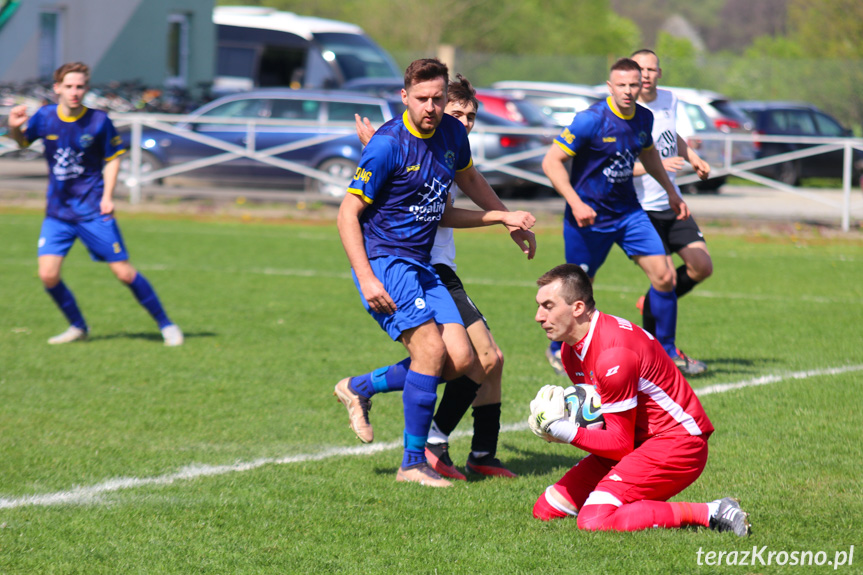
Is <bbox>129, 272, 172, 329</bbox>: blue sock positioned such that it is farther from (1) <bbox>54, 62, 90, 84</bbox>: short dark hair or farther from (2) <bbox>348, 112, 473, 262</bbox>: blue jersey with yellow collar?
(2) <bbox>348, 112, 473, 262</bbox>: blue jersey with yellow collar

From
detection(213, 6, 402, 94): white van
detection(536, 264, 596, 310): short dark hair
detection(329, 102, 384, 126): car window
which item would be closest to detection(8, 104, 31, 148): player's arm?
detection(536, 264, 596, 310): short dark hair

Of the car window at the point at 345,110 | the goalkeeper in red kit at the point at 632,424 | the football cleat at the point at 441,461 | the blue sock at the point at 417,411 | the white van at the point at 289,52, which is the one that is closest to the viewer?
the goalkeeper in red kit at the point at 632,424

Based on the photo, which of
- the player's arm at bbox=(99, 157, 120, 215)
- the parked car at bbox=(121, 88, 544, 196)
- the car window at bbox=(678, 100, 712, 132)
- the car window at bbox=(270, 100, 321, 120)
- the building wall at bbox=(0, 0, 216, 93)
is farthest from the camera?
the building wall at bbox=(0, 0, 216, 93)

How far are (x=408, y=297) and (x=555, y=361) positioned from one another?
106 inches

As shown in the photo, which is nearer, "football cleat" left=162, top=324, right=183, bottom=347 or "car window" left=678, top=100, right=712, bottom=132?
"football cleat" left=162, top=324, right=183, bottom=347

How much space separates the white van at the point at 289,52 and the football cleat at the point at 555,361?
18722 mm

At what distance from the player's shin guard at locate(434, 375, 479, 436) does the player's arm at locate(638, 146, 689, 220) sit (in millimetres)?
2505

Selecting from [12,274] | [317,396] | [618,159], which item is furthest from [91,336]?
[618,159]

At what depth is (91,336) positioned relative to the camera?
8.22 m

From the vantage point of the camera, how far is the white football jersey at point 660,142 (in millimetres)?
7363

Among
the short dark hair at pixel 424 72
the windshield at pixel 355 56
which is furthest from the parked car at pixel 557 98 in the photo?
the short dark hair at pixel 424 72

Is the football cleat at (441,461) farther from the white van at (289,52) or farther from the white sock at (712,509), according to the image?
the white van at (289,52)

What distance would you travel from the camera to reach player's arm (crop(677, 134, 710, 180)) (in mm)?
6891

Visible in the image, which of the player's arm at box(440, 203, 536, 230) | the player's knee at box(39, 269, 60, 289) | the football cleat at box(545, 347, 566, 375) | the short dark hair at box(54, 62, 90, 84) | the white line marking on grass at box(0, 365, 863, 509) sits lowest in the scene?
the white line marking on grass at box(0, 365, 863, 509)
